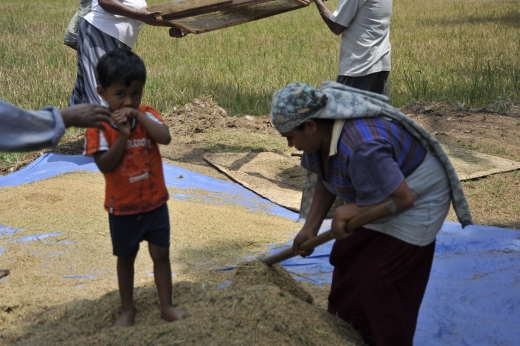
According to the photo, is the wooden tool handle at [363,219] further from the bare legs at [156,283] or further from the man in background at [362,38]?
the man in background at [362,38]

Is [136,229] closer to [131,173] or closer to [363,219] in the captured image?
[131,173]

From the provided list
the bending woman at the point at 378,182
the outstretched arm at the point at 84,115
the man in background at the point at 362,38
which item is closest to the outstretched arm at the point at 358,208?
the bending woman at the point at 378,182

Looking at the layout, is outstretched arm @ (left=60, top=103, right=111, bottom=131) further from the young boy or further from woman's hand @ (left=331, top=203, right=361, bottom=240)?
woman's hand @ (left=331, top=203, right=361, bottom=240)

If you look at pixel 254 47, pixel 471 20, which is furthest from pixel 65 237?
pixel 471 20

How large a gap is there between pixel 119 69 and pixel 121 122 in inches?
7.5

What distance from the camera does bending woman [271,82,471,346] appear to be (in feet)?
7.37

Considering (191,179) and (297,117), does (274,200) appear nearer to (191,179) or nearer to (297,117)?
(191,179)

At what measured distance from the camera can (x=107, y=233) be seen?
13.1 feet

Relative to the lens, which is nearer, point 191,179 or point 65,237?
point 65,237

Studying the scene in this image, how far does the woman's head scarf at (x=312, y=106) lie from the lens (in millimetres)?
2320

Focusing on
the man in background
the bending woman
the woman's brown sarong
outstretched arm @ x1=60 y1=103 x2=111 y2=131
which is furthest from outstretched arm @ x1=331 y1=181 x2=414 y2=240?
the man in background

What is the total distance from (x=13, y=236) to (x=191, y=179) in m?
1.67

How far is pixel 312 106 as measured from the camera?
91.7 inches

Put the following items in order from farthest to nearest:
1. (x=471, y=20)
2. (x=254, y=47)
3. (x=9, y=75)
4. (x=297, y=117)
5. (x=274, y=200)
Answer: (x=471, y=20) < (x=254, y=47) < (x=9, y=75) < (x=274, y=200) < (x=297, y=117)
